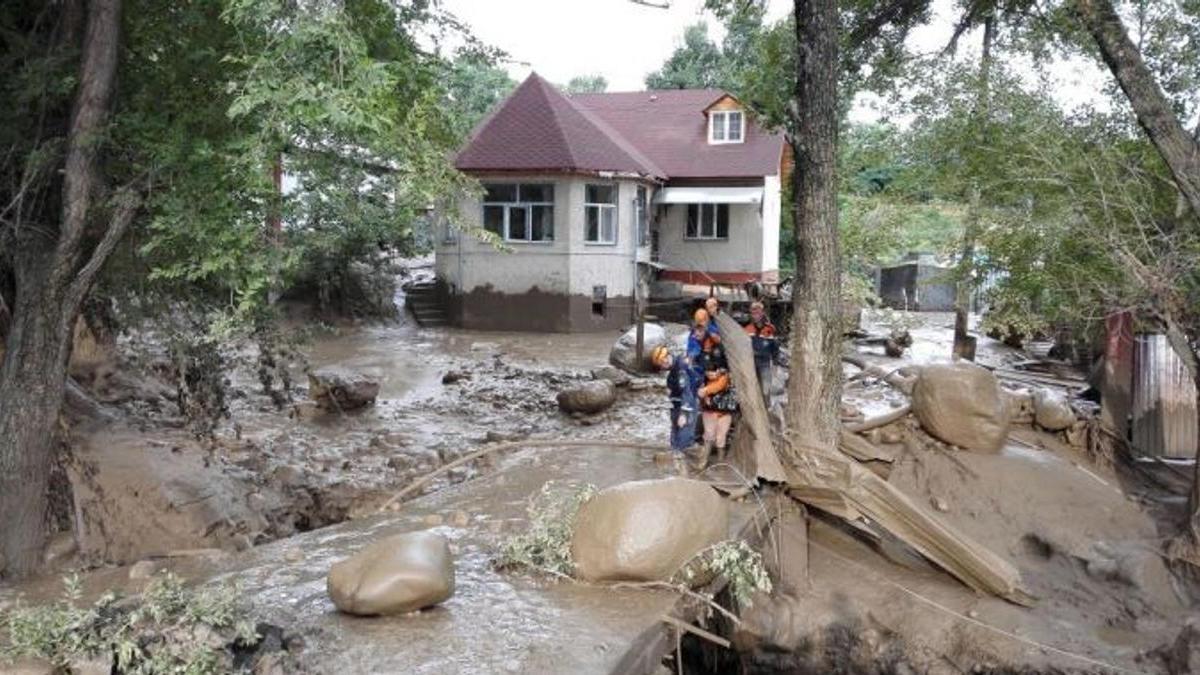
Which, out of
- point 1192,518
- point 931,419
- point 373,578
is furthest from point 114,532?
point 1192,518

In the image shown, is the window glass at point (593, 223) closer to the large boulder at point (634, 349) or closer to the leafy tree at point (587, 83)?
the large boulder at point (634, 349)

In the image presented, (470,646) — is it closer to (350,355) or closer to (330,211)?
(330,211)

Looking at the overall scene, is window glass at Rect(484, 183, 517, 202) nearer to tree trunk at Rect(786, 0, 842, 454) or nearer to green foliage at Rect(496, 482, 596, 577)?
tree trunk at Rect(786, 0, 842, 454)

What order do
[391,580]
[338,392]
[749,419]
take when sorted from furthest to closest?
[338,392] → [749,419] → [391,580]

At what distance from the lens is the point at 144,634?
5.12 m

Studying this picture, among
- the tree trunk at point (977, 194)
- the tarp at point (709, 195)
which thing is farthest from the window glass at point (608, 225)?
the tree trunk at point (977, 194)

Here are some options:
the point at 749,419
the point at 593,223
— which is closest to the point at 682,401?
the point at 749,419

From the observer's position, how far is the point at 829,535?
30.6 feet

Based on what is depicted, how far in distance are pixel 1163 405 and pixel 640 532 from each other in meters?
7.36

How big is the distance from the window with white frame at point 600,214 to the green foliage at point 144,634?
65.6ft

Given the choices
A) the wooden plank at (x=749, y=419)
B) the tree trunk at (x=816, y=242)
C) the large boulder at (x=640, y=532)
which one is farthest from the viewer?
the wooden plank at (x=749, y=419)

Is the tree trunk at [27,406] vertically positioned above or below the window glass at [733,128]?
below

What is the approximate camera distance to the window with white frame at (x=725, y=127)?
28594mm

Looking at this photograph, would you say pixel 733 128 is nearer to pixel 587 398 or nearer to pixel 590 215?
pixel 590 215
